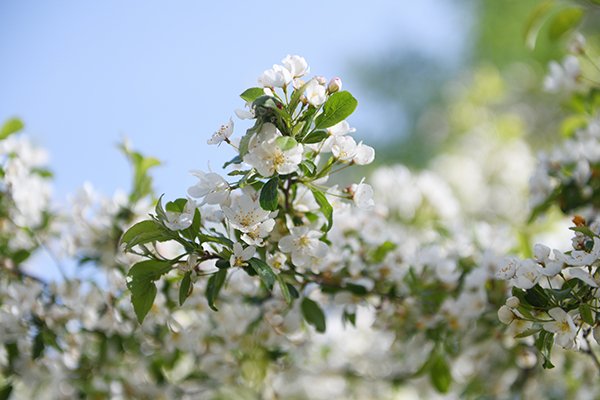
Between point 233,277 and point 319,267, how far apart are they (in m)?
0.30

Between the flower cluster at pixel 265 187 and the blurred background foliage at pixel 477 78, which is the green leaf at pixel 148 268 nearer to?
the flower cluster at pixel 265 187

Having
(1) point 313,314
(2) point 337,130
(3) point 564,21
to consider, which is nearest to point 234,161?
(2) point 337,130

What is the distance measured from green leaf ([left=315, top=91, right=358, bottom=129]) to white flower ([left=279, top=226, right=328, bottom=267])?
0.15 m

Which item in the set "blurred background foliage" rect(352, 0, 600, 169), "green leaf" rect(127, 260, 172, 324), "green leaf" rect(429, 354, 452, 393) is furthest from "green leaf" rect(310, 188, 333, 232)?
"blurred background foliage" rect(352, 0, 600, 169)

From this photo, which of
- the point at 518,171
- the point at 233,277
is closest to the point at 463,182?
the point at 518,171

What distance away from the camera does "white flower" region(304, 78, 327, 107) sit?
0.79 m

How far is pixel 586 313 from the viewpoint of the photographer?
76 cm

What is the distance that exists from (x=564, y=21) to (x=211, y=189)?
2.93ft

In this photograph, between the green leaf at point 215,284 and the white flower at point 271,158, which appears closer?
the white flower at point 271,158

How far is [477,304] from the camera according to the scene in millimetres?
1098

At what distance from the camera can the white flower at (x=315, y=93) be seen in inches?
31.0

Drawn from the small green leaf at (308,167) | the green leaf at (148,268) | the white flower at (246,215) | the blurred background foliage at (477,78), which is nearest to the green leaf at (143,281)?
the green leaf at (148,268)

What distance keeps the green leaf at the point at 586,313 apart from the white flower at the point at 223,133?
0.48 m

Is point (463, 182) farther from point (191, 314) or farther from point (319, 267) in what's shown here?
point (319, 267)
